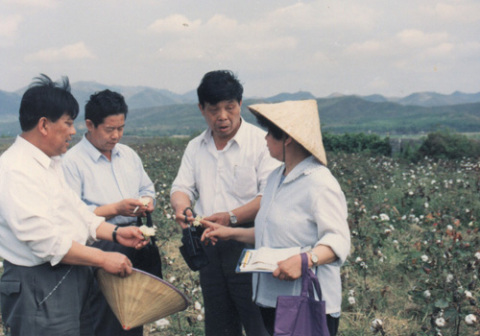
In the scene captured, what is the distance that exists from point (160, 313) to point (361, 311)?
1.92 m

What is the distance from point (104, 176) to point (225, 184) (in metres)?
0.76

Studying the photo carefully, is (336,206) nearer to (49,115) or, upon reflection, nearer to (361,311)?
(49,115)

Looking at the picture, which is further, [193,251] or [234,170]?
[234,170]

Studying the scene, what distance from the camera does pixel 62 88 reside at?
196cm

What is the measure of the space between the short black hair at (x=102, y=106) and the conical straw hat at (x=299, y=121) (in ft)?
3.40

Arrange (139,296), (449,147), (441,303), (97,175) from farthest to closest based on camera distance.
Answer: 1. (449,147)
2. (441,303)
3. (97,175)
4. (139,296)

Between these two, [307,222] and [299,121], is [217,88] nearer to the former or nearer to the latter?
[299,121]

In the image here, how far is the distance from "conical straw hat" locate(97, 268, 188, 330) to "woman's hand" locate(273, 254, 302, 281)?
1.73 ft

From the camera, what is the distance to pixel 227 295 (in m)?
2.54

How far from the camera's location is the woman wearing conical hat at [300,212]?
5.61ft

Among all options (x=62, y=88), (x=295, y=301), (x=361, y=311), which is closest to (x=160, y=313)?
(x=295, y=301)

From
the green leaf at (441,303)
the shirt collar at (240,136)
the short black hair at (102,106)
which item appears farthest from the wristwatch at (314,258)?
the green leaf at (441,303)

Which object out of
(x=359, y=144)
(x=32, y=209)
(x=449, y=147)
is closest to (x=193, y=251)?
(x=32, y=209)

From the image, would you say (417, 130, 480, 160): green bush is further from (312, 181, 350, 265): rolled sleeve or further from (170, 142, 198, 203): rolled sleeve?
(312, 181, 350, 265): rolled sleeve
